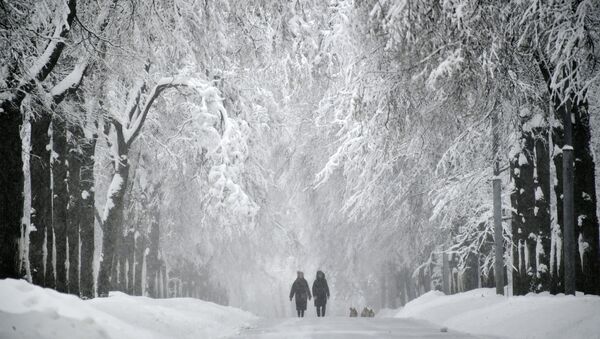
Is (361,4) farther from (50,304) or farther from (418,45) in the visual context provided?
(50,304)

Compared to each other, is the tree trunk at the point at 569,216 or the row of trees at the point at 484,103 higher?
the row of trees at the point at 484,103

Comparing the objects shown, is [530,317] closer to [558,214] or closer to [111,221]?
[558,214]

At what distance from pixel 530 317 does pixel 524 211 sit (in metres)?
5.62

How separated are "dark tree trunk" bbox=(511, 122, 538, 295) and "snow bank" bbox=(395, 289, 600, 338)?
41.3 inches

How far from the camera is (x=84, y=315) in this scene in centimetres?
809

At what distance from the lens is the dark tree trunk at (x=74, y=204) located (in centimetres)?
1631

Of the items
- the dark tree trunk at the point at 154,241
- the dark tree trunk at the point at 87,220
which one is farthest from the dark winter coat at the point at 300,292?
the dark tree trunk at the point at 154,241

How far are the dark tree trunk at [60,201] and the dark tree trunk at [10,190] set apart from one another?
4.58m

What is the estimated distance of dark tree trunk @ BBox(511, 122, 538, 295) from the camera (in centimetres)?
1545

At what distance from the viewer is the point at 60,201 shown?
1520 cm

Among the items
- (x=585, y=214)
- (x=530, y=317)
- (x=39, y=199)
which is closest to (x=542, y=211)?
(x=585, y=214)

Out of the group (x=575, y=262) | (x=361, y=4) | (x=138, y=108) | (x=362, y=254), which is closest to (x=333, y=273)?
(x=362, y=254)

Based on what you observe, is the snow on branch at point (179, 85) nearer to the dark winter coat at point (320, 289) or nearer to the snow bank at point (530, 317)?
the dark winter coat at point (320, 289)

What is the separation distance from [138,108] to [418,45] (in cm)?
1238
